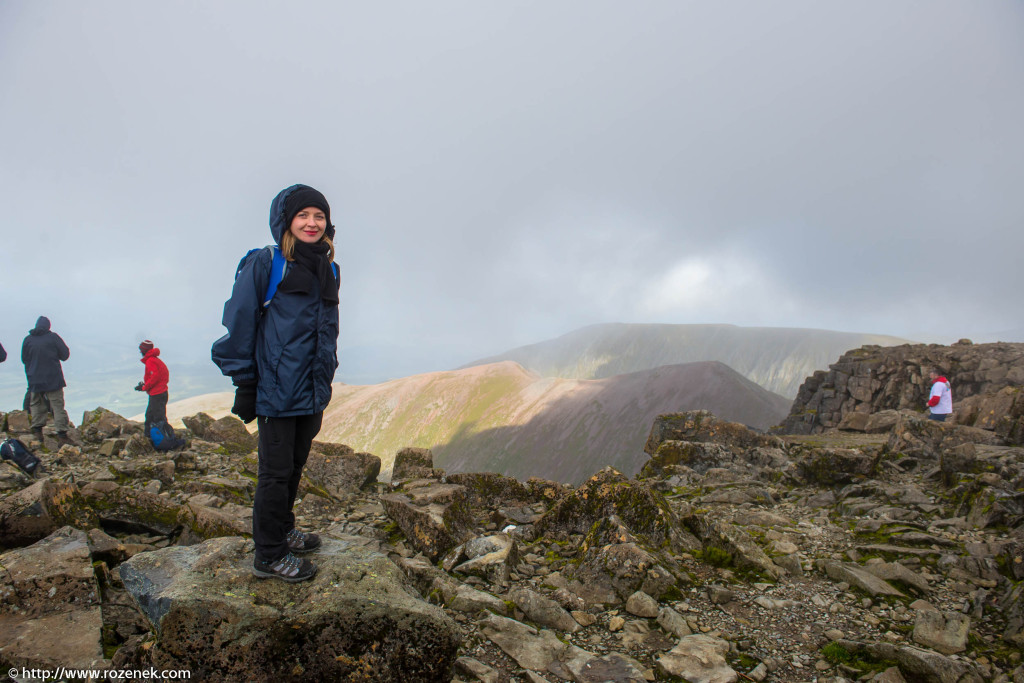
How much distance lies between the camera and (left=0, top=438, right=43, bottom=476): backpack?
8.88 meters

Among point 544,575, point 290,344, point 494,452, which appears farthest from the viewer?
point 494,452

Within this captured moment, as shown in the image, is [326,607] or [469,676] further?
[469,676]

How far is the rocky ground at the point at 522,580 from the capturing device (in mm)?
3541

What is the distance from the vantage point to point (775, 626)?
4828 mm

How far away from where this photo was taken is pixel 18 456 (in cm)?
893

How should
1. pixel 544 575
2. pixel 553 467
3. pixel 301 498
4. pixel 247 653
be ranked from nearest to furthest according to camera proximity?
pixel 247 653 < pixel 544 575 < pixel 301 498 < pixel 553 467

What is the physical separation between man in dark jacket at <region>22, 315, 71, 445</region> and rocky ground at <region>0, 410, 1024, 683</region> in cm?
348

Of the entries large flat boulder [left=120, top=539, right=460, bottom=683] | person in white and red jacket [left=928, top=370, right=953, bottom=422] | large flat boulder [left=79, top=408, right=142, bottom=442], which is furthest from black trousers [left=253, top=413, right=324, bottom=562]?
person in white and red jacket [left=928, top=370, right=953, bottom=422]

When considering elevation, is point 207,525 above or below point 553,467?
above

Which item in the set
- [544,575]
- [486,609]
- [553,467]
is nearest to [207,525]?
[486,609]

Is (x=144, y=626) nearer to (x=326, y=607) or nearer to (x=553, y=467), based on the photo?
(x=326, y=607)

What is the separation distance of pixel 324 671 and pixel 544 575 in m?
3.03

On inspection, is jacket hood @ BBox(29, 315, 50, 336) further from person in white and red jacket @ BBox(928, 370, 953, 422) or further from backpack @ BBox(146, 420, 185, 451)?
person in white and red jacket @ BBox(928, 370, 953, 422)

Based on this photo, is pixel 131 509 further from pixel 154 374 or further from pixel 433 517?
pixel 154 374
